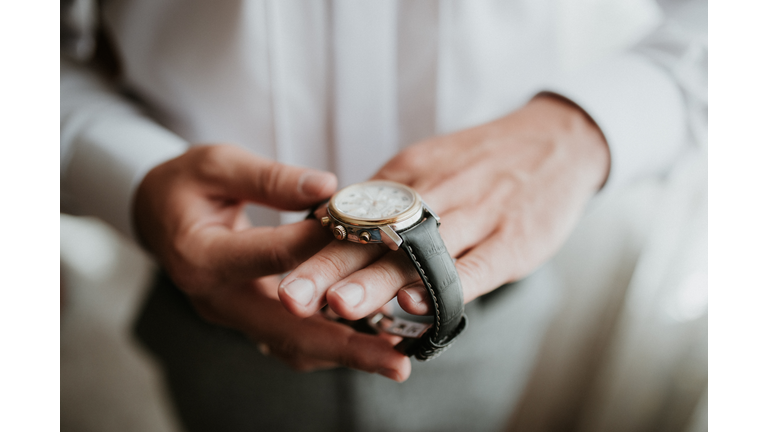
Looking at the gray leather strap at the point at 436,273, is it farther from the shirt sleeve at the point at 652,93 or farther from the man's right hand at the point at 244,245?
the shirt sleeve at the point at 652,93

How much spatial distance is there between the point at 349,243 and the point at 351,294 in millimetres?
70

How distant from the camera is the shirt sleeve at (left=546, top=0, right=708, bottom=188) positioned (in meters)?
0.65

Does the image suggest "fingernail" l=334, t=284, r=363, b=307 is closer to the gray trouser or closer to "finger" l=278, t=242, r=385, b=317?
"finger" l=278, t=242, r=385, b=317

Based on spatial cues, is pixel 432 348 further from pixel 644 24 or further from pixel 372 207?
pixel 644 24

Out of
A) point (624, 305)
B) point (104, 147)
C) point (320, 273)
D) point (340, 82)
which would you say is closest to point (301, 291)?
point (320, 273)

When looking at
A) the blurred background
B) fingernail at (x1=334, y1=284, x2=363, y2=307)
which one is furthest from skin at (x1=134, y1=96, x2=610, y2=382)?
the blurred background

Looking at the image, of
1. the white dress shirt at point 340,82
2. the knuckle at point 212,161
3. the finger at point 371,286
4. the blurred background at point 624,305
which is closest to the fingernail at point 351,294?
the finger at point 371,286

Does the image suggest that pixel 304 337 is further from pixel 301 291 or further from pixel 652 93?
pixel 652 93

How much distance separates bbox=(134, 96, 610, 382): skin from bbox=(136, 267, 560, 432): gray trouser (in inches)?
6.8

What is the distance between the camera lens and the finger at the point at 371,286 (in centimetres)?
38

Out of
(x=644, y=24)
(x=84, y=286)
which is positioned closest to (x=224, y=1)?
(x=644, y=24)

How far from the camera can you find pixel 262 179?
1.71 feet

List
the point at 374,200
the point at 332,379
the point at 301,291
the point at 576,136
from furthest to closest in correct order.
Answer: the point at 332,379 → the point at 576,136 → the point at 374,200 → the point at 301,291

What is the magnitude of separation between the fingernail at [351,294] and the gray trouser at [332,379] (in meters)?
0.42
